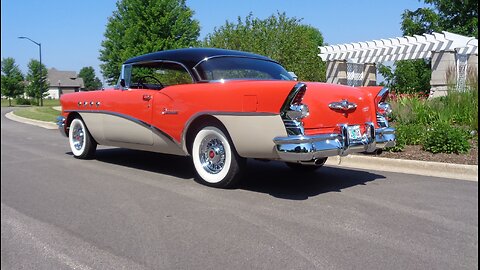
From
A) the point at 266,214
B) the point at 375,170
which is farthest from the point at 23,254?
the point at 375,170

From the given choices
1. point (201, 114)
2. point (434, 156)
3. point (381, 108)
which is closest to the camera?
point (201, 114)

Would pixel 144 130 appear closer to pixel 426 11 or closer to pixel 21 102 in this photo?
pixel 426 11

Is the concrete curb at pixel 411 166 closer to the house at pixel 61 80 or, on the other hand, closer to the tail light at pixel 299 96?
the tail light at pixel 299 96

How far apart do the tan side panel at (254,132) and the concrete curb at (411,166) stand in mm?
2909

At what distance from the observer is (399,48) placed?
19.5 metres

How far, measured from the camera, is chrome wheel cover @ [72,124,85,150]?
7759 mm

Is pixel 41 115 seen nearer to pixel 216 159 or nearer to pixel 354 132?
pixel 216 159

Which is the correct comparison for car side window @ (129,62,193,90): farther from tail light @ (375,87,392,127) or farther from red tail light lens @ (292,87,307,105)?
tail light @ (375,87,392,127)

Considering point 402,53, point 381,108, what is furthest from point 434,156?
point 402,53

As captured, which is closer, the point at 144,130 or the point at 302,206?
the point at 302,206

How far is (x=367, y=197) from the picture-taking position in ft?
16.8

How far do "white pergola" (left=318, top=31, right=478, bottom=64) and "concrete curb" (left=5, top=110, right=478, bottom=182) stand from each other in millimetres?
10951

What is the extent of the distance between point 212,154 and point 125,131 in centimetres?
173

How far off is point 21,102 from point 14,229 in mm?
53683
